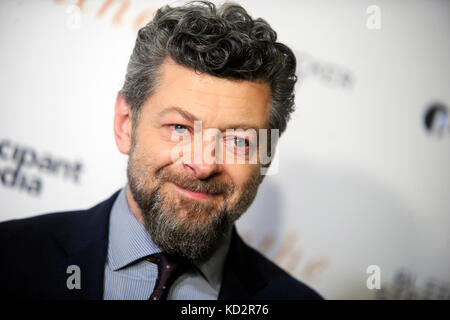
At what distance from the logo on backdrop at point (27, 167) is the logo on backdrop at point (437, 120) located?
4.16 feet

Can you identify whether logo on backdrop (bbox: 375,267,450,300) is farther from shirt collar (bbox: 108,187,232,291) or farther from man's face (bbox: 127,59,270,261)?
man's face (bbox: 127,59,270,261)

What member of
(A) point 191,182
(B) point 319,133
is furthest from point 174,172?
(B) point 319,133

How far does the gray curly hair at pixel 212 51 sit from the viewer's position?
88 cm

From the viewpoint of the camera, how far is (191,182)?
88cm

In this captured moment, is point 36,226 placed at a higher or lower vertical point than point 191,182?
lower

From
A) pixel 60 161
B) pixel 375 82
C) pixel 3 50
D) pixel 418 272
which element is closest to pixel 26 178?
pixel 60 161

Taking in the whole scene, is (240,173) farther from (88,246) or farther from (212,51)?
(88,246)

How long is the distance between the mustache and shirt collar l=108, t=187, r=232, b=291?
146mm

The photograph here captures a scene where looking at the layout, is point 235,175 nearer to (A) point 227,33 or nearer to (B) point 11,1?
(A) point 227,33

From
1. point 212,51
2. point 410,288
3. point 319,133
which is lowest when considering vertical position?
point 410,288

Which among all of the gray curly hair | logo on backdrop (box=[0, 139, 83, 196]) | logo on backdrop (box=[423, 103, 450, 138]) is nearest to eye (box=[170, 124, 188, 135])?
the gray curly hair

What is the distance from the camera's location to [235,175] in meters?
0.92

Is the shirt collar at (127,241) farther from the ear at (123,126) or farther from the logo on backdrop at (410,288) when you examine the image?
the logo on backdrop at (410,288)

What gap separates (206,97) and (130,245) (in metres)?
0.37
